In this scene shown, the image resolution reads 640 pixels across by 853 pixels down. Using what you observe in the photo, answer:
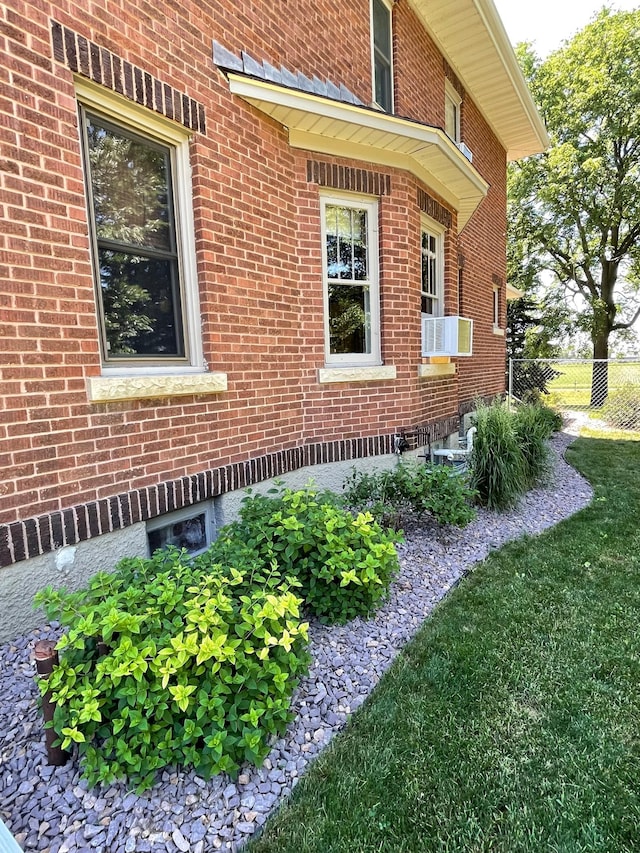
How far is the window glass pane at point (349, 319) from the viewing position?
5137mm

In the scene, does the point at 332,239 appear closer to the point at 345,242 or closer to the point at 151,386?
the point at 345,242

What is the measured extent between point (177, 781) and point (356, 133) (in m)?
5.02

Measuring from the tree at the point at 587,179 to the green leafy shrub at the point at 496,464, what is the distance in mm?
11614

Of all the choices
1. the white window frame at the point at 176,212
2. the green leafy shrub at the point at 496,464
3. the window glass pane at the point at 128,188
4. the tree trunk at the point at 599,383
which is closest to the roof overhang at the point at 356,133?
the white window frame at the point at 176,212

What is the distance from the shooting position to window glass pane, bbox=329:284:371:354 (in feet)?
16.9

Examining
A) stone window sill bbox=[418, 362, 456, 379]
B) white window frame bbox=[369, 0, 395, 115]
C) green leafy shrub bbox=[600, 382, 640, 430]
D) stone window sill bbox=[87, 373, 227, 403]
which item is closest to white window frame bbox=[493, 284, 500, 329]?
green leafy shrub bbox=[600, 382, 640, 430]

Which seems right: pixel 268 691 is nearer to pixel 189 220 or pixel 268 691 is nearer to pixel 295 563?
pixel 295 563

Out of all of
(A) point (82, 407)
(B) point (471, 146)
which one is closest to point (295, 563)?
(A) point (82, 407)

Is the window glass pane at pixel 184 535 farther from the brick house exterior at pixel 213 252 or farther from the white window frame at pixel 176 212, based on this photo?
the white window frame at pixel 176 212

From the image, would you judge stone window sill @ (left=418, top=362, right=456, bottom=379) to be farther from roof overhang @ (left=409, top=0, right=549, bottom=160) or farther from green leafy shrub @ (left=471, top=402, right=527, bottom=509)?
roof overhang @ (left=409, top=0, right=549, bottom=160)

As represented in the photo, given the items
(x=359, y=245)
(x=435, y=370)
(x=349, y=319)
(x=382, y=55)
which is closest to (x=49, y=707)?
(x=349, y=319)

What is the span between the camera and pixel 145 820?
1.74 meters

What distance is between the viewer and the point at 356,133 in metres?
4.56

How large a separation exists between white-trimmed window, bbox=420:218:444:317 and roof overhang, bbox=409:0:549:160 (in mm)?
2828
